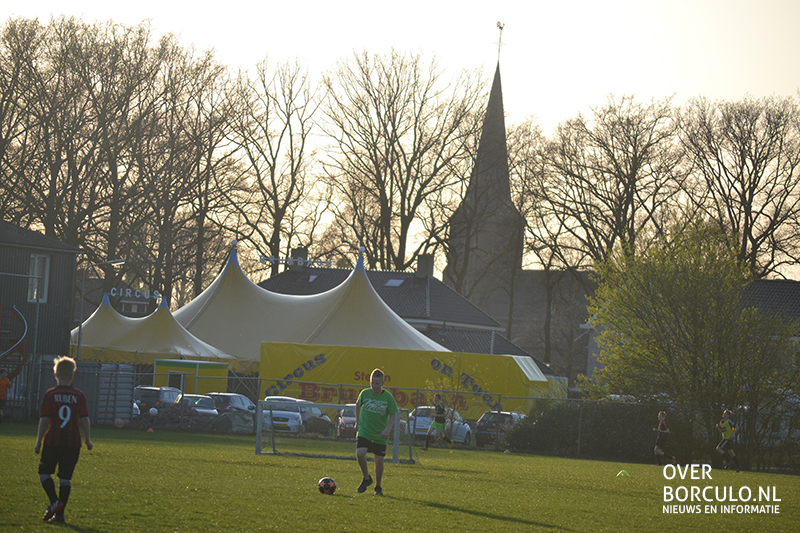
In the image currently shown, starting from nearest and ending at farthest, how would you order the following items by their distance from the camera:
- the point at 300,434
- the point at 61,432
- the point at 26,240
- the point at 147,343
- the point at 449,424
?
the point at 61,432
the point at 300,434
the point at 449,424
the point at 26,240
the point at 147,343

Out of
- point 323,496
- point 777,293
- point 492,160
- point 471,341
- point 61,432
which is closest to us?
point 61,432

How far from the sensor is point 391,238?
48969mm

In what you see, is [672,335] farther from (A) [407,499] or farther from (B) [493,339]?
(B) [493,339]

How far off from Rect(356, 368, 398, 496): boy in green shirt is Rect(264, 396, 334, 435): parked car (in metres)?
5.77

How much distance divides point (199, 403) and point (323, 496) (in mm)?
16177

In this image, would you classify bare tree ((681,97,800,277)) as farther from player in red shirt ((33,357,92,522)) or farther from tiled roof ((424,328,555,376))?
player in red shirt ((33,357,92,522))

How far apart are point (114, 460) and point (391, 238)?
1358 inches

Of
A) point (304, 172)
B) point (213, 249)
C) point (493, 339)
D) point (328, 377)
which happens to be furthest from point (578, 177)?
point (328, 377)

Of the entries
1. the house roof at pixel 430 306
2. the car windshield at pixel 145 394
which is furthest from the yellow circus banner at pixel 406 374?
the house roof at pixel 430 306

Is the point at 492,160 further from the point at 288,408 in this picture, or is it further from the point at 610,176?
the point at 288,408

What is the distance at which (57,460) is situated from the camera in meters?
8.58

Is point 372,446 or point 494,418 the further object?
point 494,418

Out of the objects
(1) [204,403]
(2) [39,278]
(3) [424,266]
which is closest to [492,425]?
(1) [204,403]

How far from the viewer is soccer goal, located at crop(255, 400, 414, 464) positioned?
17.7m
